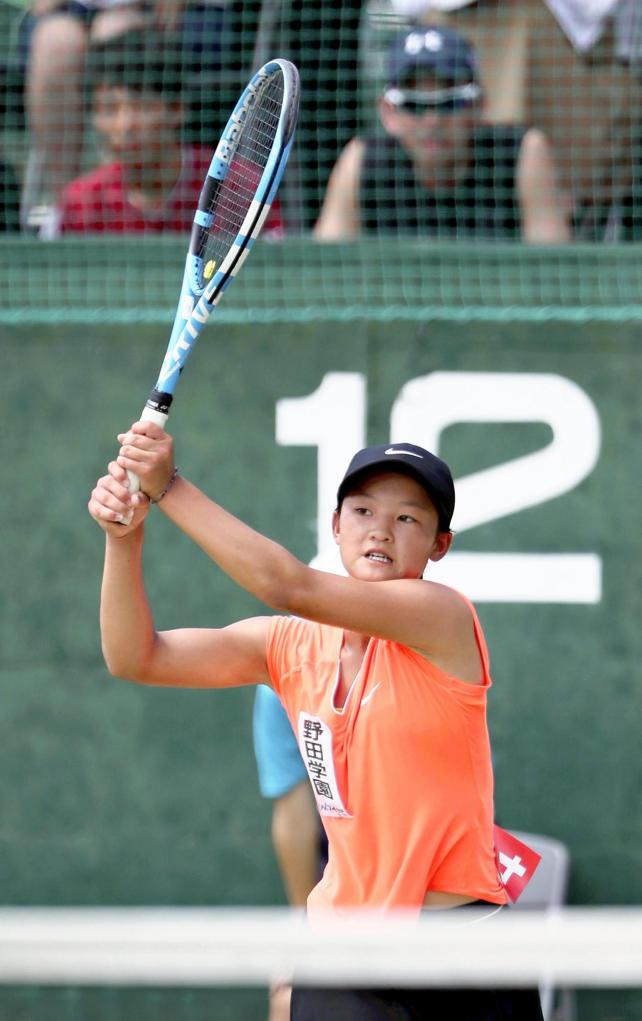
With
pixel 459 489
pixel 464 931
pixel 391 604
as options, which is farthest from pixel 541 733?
pixel 464 931

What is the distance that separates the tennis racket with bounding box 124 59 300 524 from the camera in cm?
Answer: 279

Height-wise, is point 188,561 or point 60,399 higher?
point 60,399

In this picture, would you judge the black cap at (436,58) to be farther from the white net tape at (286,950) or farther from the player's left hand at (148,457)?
the white net tape at (286,950)

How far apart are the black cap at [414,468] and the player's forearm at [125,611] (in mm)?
422

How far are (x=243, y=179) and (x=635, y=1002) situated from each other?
105 inches

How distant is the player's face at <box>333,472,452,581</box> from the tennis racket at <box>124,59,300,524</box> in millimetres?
420

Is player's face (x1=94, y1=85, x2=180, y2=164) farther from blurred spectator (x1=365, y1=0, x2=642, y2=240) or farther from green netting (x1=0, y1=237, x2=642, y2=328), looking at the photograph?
blurred spectator (x1=365, y1=0, x2=642, y2=240)

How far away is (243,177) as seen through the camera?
327 centimetres

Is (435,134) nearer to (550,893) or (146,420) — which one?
(550,893)

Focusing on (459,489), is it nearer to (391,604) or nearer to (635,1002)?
(635,1002)

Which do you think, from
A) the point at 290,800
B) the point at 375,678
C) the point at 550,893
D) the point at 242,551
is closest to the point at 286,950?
the point at 242,551

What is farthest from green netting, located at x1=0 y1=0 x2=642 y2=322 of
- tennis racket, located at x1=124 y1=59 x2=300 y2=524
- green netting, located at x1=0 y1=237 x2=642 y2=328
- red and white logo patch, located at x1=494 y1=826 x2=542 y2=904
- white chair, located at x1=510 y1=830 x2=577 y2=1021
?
red and white logo patch, located at x1=494 y1=826 x2=542 y2=904

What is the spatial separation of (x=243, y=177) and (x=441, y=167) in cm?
170

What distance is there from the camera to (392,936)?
1.98 metres
